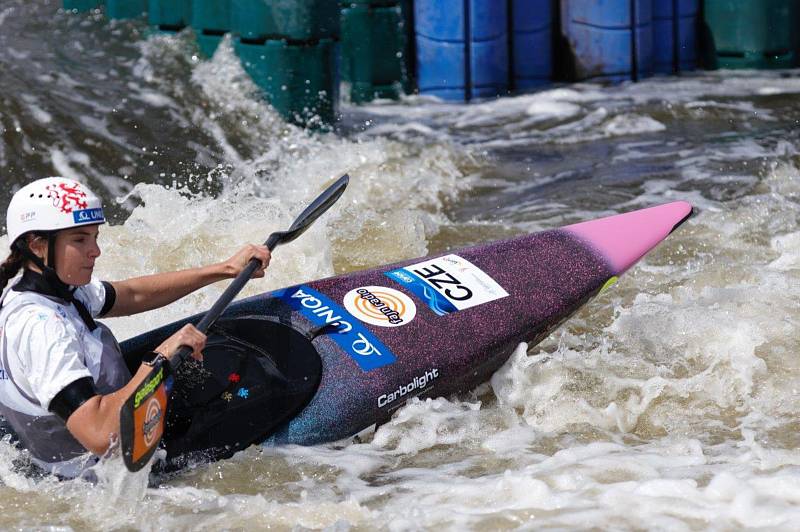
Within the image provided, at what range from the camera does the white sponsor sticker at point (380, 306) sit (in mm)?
3707

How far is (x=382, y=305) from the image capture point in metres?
3.77

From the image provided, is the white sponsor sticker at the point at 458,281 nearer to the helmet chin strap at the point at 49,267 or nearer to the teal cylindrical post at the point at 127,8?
the helmet chin strap at the point at 49,267

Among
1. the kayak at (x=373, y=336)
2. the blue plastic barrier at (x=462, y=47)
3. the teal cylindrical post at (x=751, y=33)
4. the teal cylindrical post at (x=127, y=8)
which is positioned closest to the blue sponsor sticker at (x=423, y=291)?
the kayak at (x=373, y=336)

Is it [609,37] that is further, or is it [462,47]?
[609,37]

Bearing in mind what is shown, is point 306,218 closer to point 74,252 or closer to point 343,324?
point 343,324

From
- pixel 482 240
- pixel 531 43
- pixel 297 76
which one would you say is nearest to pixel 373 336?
pixel 482 240

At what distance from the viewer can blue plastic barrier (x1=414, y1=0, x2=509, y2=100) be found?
7656 mm

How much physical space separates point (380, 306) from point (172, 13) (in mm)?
4914

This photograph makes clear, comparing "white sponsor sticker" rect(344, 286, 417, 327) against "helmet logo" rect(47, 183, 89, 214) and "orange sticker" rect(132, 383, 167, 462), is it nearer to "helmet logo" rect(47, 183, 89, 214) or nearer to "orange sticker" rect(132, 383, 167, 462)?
"orange sticker" rect(132, 383, 167, 462)

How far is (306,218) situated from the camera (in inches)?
156

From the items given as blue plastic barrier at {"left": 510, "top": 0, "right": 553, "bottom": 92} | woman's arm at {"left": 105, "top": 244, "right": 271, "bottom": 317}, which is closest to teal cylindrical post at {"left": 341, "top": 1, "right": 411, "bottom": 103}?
blue plastic barrier at {"left": 510, "top": 0, "right": 553, "bottom": 92}

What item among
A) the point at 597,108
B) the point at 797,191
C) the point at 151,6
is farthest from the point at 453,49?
the point at 797,191

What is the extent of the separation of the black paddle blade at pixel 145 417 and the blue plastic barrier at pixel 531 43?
223 inches

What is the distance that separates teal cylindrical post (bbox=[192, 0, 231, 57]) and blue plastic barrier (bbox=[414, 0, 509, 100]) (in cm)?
139
